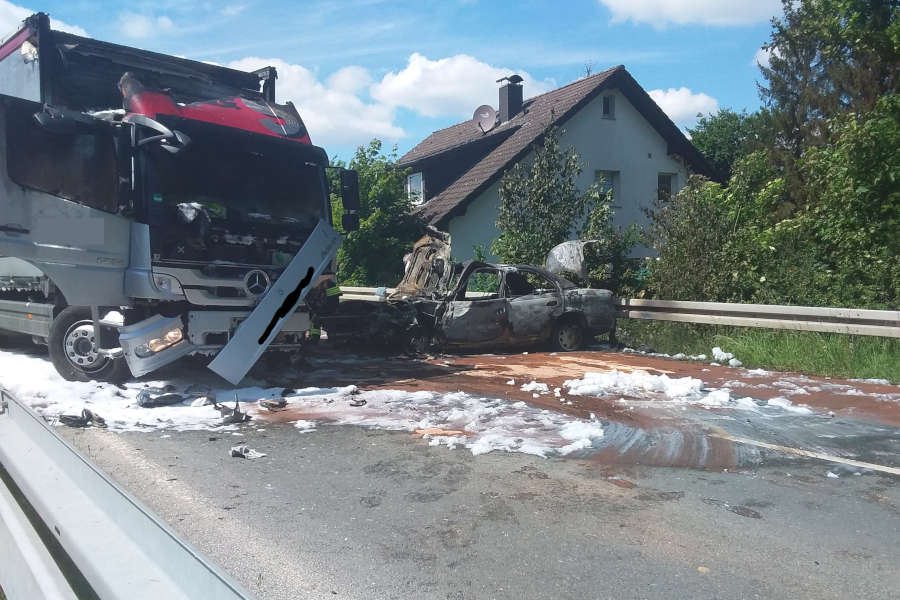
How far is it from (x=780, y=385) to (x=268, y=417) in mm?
5817

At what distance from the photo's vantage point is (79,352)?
8.42m

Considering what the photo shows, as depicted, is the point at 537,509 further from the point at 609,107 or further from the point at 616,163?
the point at 609,107

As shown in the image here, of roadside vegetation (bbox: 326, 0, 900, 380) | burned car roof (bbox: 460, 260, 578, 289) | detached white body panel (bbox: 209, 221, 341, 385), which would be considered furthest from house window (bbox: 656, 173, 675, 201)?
detached white body panel (bbox: 209, 221, 341, 385)

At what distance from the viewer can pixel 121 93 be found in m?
8.52

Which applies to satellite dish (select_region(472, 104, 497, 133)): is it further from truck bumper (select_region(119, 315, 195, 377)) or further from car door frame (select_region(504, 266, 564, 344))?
truck bumper (select_region(119, 315, 195, 377))

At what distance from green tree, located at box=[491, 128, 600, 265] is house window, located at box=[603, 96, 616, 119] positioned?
10.9 m

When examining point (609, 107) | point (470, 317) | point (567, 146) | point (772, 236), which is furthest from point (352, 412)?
point (609, 107)

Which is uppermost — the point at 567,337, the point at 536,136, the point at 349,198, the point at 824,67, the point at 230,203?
the point at 824,67

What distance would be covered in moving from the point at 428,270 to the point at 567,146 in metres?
14.3

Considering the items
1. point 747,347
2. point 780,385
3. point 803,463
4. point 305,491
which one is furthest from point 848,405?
point 305,491

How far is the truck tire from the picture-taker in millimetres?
12484

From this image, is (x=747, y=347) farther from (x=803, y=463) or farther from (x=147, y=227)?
(x=147, y=227)

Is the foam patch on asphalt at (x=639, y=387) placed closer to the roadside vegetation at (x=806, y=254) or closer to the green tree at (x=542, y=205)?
the roadside vegetation at (x=806, y=254)

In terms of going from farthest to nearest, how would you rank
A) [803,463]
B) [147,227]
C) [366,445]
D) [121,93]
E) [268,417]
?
[121,93], [147,227], [268,417], [366,445], [803,463]
